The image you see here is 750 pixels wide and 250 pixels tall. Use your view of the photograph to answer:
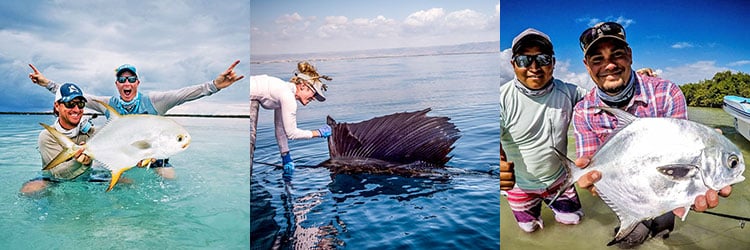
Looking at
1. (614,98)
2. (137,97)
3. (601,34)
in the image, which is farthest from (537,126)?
(137,97)

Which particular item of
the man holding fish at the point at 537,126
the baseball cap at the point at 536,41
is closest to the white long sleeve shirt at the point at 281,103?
the man holding fish at the point at 537,126

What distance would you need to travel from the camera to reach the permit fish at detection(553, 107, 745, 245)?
3.54 metres

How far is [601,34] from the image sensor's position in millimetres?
3867

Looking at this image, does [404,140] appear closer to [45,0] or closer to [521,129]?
[521,129]

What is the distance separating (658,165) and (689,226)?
48 cm

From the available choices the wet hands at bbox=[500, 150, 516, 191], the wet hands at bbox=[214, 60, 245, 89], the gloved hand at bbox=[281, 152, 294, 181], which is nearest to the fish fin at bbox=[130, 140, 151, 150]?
the wet hands at bbox=[214, 60, 245, 89]

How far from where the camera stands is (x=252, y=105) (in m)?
4.75

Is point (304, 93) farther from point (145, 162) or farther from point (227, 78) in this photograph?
point (145, 162)

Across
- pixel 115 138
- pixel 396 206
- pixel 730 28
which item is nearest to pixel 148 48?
pixel 115 138

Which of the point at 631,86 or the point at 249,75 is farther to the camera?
the point at 249,75

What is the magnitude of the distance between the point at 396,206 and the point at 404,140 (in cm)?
47

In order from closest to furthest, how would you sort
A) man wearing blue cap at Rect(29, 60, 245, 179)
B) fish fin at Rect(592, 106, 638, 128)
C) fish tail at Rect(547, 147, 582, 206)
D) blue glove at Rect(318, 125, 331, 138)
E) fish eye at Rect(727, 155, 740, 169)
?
fish eye at Rect(727, 155, 740, 169), fish fin at Rect(592, 106, 638, 128), fish tail at Rect(547, 147, 582, 206), man wearing blue cap at Rect(29, 60, 245, 179), blue glove at Rect(318, 125, 331, 138)

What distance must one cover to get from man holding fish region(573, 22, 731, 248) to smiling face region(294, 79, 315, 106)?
6.23ft

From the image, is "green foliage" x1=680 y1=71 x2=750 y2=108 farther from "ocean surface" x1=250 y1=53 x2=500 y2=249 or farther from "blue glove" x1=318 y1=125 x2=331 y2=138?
"blue glove" x1=318 y1=125 x2=331 y2=138
